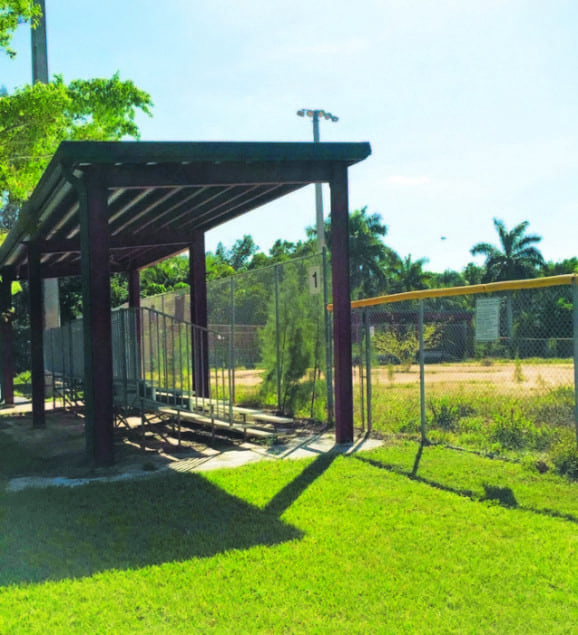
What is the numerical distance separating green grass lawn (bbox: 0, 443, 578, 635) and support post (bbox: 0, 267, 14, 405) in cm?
1098

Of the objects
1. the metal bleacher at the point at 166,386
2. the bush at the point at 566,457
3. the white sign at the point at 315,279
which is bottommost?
the bush at the point at 566,457

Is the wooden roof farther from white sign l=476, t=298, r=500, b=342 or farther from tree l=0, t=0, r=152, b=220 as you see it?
white sign l=476, t=298, r=500, b=342

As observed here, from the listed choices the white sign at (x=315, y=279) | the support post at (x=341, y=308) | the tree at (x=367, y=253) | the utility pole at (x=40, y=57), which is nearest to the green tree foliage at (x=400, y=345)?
the white sign at (x=315, y=279)

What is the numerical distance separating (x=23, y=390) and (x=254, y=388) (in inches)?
513

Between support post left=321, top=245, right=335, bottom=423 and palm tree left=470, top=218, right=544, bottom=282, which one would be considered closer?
support post left=321, top=245, right=335, bottom=423

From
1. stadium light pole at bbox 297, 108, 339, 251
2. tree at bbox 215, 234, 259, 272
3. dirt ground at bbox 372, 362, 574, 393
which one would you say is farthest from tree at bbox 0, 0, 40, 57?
tree at bbox 215, 234, 259, 272

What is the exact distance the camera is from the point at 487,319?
24.7 feet

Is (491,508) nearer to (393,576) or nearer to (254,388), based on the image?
(393,576)

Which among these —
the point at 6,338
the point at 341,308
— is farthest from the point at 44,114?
the point at 6,338

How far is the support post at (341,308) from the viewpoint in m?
8.75

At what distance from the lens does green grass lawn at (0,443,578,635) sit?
→ 12.1ft

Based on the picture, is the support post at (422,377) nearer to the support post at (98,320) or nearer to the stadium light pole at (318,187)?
the support post at (98,320)

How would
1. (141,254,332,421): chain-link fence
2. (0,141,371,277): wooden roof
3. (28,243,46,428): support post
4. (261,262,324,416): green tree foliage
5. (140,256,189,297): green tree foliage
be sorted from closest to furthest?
(0,141,371,277): wooden roof → (141,254,332,421): chain-link fence → (261,262,324,416): green tree foliage → (28,243,46,428): support post → (140,256,189,297): green tree foliage

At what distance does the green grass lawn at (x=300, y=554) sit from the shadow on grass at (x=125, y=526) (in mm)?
18
